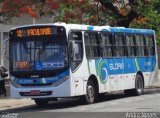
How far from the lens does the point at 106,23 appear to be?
31953 millimetres

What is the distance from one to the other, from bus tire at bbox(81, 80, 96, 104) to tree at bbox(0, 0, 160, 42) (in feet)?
28.9

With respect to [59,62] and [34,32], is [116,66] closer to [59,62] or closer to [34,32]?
[59,62]

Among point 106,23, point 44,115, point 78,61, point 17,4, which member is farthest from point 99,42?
point 106,23

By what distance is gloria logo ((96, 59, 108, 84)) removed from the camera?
21.6 metres

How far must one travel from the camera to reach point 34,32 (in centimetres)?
2014

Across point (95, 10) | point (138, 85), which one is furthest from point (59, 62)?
point (95, 10)

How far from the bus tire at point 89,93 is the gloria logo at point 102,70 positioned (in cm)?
64

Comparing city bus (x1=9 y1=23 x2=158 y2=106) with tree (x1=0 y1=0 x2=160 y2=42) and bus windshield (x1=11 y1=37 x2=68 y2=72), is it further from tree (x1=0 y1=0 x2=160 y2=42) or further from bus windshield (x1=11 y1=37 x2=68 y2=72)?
tree (x1=0 y1=0 x2=160 y2=42)

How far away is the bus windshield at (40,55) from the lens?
1969cm

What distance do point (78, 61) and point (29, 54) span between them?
6.03ft

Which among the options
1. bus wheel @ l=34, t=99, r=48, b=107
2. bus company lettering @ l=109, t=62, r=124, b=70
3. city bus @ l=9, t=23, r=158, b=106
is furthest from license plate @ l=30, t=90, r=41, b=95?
bus company lettering @ l=109, t=62, r=124, b=70

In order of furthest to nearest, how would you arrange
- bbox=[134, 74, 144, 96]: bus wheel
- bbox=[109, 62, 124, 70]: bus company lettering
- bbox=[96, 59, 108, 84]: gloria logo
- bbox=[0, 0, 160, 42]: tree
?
bbox=[0, 0, 160, 42]: tree
bbox=[134, 74, 144, 96]: bus wheel
bbox=[109, 62, 124, 70]: bus company lettering
bbox=[96, 59, 108, 84]: gloria logo

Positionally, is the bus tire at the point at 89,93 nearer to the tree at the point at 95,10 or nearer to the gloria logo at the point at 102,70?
the gloria logo at the point at 102,70

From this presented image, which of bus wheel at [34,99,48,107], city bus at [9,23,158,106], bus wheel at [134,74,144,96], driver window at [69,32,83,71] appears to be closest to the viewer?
city bus at [9,23,158,106]
